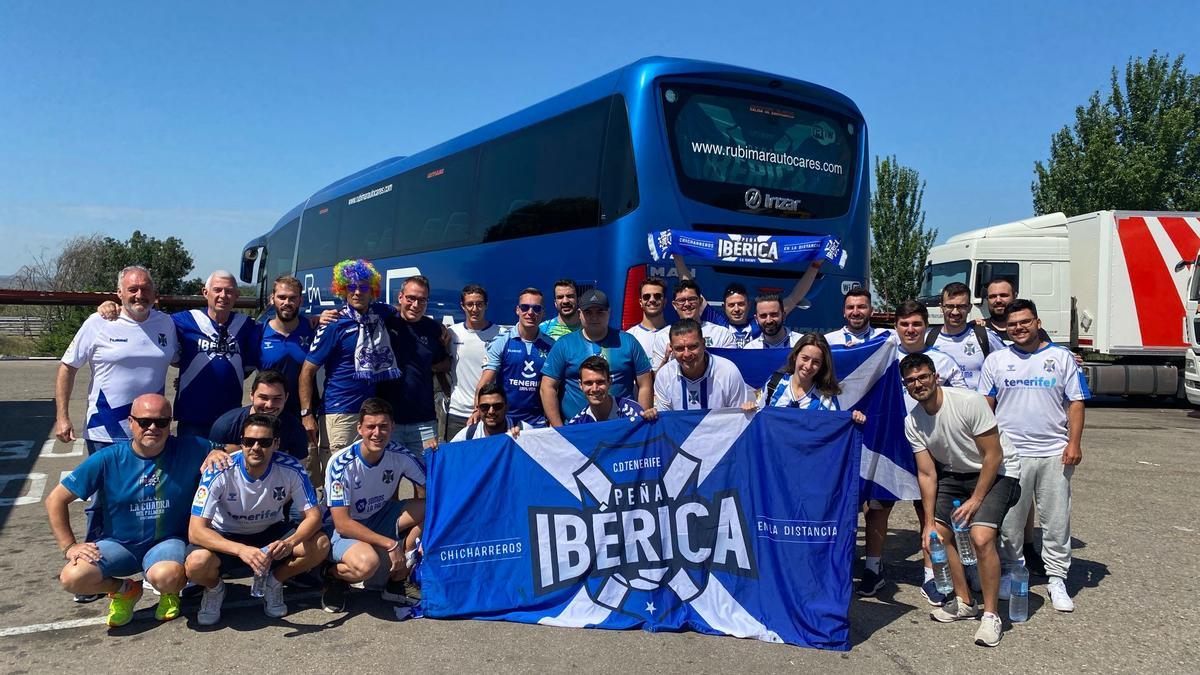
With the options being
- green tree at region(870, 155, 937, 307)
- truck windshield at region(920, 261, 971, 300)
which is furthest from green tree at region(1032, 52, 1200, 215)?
truck windshield at region(920, 261, 971, 300)

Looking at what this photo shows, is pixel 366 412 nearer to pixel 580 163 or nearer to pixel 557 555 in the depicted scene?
pixel 557 555

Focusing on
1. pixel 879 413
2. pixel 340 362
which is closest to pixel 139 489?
pixel 340 362

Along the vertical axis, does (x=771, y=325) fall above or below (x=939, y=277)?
below

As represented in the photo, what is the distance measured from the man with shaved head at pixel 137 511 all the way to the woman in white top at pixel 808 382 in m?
3.27

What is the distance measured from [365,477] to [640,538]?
168cm

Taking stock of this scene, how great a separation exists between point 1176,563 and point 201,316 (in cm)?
702

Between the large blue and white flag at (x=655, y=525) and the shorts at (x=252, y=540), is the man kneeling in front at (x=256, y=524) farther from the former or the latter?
the large blue and white flag at (x=655, y=525)

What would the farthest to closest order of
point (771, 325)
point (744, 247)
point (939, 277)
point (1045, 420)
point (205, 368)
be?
point (939, 277) < point (744, 247) < point (771, 325) < point (205, 368) < point (1045, 420)

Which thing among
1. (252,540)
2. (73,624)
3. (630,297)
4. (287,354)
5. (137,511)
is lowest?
(73,624)

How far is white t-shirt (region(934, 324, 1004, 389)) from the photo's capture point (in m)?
5.75

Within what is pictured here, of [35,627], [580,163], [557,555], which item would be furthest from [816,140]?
[35,627]

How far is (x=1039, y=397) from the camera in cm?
510

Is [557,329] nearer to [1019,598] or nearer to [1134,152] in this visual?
[1019,598]

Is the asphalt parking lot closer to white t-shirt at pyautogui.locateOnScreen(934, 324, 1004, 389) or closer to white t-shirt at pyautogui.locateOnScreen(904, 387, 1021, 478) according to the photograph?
white t-shirt at pyautogui.locateOnScreen(904, 387, 1021, 478)
